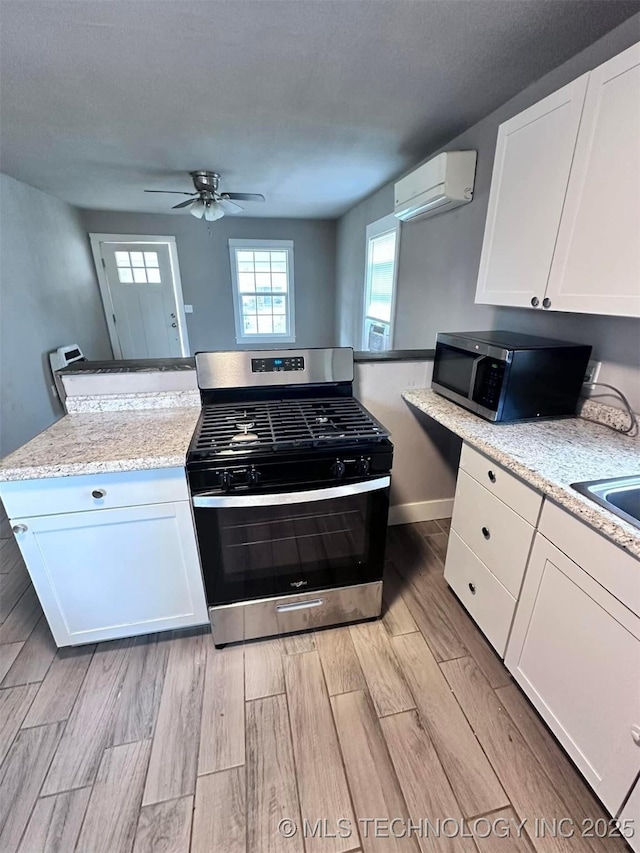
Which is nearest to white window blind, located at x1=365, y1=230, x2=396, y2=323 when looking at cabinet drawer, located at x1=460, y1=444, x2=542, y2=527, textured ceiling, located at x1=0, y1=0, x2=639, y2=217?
textured ceiling, located at x1=0, y1=0, x2=639, y2=217

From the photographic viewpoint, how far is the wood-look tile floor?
1006 mm

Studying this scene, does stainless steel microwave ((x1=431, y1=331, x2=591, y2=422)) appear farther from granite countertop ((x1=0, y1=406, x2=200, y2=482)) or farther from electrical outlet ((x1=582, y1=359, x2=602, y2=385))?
granite countertop ((x1=0, y1=406, x2=200, y2=482))

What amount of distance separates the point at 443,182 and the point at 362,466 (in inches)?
69.0

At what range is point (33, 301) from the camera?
3.23 m

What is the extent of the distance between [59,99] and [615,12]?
Answer: 2.32 metres

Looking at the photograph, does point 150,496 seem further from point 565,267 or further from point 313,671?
point 565,267

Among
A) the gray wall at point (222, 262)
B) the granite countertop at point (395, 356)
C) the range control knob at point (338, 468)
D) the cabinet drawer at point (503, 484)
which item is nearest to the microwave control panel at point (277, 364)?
the granite countertop at point (395, 356)

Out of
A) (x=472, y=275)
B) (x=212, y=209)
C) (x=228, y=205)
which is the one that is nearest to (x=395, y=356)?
(x=472, y=275)

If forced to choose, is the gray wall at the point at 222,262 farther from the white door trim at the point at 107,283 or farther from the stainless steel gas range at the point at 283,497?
the stainless steel gas range at the point at 283,497

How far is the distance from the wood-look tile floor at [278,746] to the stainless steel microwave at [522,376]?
98 centimetres

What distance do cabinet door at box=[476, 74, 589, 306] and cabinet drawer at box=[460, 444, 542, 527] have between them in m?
0.64

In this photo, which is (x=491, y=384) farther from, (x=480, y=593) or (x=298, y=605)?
(x=298, y=605)

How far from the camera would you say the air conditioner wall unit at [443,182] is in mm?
1977

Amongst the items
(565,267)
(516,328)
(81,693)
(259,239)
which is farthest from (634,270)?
(259,239)
